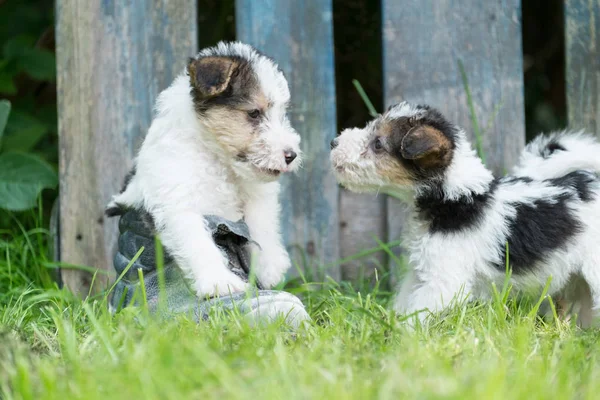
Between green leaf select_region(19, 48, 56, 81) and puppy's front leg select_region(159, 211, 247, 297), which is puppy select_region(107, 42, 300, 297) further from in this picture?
green leaf select_region(19, 48, 56, 81)

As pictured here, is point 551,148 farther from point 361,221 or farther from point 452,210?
point 361,221

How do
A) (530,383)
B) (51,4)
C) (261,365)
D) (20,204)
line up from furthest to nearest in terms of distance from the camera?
(51,4) < (20,204) < (261,365) < (530,383)

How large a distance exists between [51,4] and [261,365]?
15.0ft

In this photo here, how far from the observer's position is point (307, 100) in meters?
5.16

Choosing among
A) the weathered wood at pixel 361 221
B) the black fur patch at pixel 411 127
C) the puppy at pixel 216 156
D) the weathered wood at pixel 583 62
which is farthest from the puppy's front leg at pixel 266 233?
the weathered wood at pixel 583 62

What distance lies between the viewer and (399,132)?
4.13 m

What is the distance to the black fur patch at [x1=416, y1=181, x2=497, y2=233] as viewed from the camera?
4.03 meters

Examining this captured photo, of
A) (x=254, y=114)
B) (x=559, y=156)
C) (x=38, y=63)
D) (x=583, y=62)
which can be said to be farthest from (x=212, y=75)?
(x=583, y=62)

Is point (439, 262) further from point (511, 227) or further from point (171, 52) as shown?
point (171, 52)

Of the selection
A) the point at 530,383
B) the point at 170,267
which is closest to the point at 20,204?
the point at 170,267

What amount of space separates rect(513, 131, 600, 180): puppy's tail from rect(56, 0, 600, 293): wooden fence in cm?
64

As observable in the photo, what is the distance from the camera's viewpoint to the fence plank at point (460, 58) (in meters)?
5.11

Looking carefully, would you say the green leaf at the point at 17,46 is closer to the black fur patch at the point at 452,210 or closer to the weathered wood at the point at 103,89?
the weathered wood at the point at 103,89

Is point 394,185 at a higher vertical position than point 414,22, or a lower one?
lower
